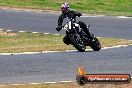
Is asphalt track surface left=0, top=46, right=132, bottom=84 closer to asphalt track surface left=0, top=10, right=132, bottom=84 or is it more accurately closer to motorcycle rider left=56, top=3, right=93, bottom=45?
asphalt track surface left=0, top=10, right=132, bottom=84

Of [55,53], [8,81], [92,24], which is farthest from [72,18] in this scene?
[92,24]

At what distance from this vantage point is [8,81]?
584 inches

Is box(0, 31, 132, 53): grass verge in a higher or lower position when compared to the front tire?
lower

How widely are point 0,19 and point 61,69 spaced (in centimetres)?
1691

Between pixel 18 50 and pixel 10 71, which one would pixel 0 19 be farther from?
pixel 10 71

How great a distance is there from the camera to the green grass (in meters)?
36.9

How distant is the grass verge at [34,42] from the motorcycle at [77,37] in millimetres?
1171

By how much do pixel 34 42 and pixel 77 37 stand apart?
511 cm

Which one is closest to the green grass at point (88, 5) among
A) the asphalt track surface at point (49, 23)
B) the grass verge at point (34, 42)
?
the asphalt track surface at point (49, 23)

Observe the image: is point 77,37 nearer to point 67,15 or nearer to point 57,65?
point 67,15

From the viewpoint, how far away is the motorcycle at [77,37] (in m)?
19.9

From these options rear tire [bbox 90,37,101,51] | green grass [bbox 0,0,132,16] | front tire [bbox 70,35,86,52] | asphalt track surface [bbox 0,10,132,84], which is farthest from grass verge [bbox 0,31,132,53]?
green grass [bbox 0,0,132,16]

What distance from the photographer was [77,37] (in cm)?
1994

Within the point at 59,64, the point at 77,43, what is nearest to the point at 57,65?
the point at 59,64
